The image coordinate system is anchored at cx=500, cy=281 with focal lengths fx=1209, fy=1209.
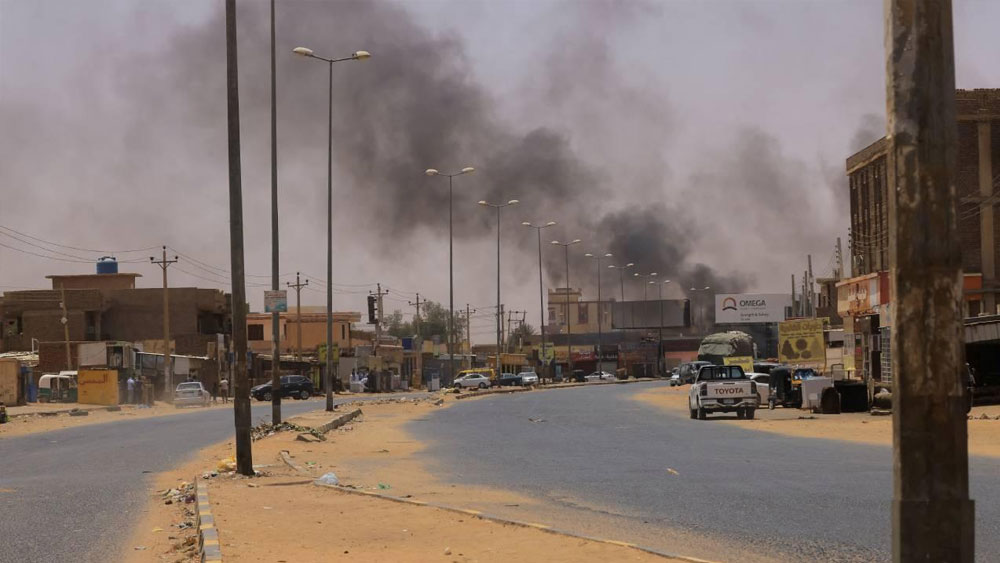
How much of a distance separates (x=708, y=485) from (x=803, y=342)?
119 feet

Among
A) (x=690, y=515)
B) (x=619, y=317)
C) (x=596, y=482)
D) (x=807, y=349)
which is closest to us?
(x=690, y=515)

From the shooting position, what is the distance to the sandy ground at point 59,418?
4162 cm

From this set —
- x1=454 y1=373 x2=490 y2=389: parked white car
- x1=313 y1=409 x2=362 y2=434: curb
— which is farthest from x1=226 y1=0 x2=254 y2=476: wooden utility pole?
x1=454 y1=373 x2=490 y2=389: parked white car

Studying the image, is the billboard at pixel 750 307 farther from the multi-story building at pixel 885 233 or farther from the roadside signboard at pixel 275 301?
the roadside signboard at pixel 275 301

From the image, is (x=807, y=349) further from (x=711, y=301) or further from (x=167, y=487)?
(x=711, y=301)

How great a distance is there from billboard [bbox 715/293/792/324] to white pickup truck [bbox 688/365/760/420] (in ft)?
367

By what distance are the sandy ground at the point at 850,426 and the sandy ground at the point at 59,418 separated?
22451 mm

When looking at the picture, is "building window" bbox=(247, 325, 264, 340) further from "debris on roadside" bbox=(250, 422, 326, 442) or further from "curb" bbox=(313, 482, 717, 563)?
"curb" bbox=(313, 482, 717, 563)

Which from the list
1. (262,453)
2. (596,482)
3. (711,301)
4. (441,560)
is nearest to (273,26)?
(262,453)

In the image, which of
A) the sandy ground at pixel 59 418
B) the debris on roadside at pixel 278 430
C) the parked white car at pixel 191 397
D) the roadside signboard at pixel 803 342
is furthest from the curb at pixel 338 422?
the parked white car at pixel 191 397

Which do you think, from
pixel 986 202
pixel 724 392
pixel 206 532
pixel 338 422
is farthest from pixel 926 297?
pixel 986 202

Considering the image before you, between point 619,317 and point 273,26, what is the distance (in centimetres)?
12510

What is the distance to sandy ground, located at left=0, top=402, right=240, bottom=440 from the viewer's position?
4162 cm

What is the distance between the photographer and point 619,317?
514 ft
